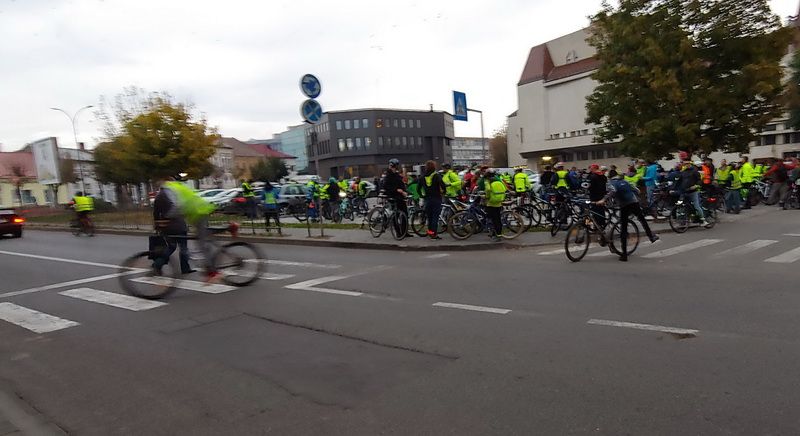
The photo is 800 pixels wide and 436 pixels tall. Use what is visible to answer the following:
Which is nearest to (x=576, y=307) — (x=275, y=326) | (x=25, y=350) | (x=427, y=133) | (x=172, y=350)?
(x=275, y=326)

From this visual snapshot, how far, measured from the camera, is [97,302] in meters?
7.41

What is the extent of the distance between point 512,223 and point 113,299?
28.2ft

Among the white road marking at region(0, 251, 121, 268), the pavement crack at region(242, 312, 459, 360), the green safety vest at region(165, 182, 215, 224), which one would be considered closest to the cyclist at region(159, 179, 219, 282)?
the green safety vest at region(165, 182, 215, 224)

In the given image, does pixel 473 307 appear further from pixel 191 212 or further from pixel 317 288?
pixel 191 212

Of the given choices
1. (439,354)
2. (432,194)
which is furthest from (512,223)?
(439,354)

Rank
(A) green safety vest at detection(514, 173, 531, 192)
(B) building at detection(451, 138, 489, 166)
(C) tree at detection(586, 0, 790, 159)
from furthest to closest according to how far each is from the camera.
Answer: (B) building at detection(451, 138, 489, 166) < (C) tree at detection(586, 0, 790, 159) < (A) green safety vest at detection(514, 173, 531, 192)

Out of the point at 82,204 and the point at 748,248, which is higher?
the point at 82,204

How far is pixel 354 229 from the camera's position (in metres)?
15.7

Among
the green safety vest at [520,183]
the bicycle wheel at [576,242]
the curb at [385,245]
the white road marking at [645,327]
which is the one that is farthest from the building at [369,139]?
the white road marking at [645,327]

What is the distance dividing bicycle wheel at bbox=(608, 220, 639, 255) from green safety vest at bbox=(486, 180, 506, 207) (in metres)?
2.76

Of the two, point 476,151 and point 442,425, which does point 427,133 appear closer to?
point 476,151

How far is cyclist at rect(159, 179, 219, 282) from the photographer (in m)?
7.44

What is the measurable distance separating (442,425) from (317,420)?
2.80 ft

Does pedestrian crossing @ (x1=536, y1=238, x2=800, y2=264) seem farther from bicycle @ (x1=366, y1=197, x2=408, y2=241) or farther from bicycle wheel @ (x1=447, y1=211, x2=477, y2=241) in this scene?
bicycle @ (x1=366, y1=197, x2=408, y2=241)
